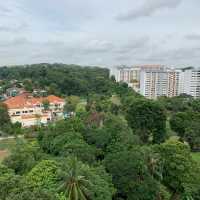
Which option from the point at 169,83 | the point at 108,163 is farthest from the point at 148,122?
the point at 169,83

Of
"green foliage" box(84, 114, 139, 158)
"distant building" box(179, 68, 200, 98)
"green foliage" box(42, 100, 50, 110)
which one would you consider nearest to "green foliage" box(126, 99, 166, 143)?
"green foliage" box(84, 114, 139, 158)

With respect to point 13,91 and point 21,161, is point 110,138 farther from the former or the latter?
point 13,91

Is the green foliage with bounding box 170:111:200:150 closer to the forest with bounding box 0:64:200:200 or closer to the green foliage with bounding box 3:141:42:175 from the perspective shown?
the forest with bounding box 0:64:200:200

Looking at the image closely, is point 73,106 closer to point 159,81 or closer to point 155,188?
point 155,188

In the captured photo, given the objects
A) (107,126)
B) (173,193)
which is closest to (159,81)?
(107,126)

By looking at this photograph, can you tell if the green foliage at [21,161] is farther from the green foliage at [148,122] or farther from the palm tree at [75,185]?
the green foliage at [148,122]

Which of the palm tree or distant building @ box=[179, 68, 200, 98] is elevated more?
distant building @ box=[179, 68, 200, 98]
